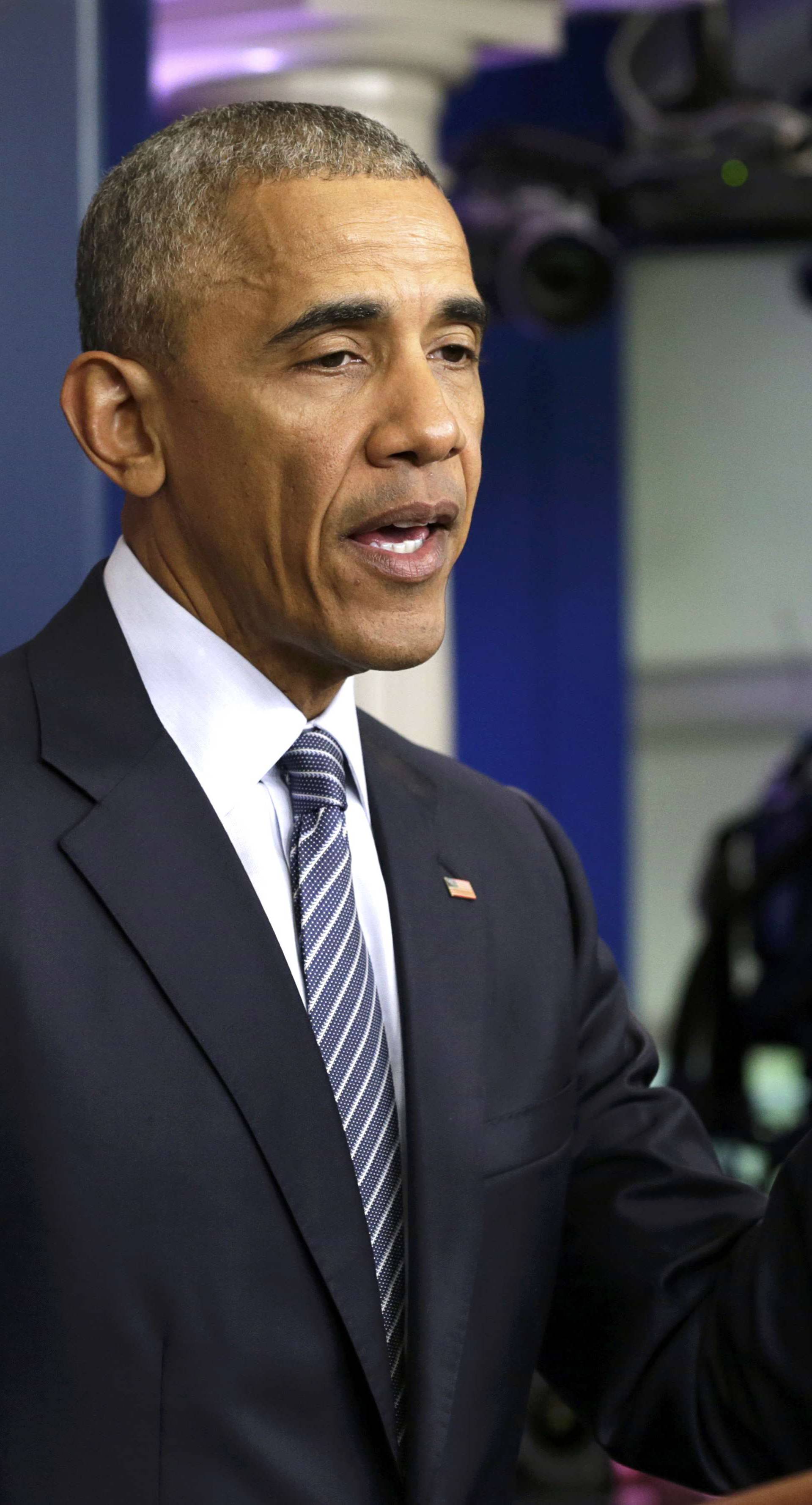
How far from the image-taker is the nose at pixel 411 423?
1.13 metres

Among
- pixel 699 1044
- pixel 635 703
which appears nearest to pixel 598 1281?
pixel 699 1044

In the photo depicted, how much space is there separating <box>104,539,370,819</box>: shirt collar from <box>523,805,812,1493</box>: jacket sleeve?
319 millimetres

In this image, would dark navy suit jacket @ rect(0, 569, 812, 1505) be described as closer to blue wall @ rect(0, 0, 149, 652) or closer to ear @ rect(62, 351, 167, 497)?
ear @ rect(62, 351, 167, 497)

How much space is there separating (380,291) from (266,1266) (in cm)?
A: 59

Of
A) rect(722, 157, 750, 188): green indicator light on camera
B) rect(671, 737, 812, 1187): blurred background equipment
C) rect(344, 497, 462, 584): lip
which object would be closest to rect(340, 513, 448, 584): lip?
rect(344, 497, 462, 584): lip

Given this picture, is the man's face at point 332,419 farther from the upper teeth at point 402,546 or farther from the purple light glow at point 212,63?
the purple light glow at point 212,63

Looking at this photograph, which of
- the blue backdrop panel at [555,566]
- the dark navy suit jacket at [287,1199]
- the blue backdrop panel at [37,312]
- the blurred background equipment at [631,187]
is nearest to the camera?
the dark navy suit jacket at [287,1199]

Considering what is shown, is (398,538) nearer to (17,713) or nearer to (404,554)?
(404,554)

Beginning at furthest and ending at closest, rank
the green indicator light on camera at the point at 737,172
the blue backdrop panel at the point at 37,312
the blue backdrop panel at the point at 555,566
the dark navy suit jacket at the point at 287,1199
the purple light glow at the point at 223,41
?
the blue backdrop panel at the point at 555,566, the green indicator light on camera at the point at 737,172, the purple light glow at the point at 223,41, the blue backdrop panel at the point at 37,312, the dark navy suit jacket at the point at 287,1199

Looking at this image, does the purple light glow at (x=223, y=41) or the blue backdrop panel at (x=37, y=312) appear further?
the purple light glow at (x=223, y=41)

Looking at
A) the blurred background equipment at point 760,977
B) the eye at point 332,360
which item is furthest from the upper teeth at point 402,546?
the blurred background equipment at point 760,977

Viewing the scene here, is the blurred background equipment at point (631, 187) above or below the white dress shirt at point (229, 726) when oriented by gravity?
above

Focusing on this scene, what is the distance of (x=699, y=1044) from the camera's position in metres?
3.86

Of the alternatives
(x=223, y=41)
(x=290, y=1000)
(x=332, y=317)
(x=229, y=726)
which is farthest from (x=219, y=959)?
(x=223, y=41)
